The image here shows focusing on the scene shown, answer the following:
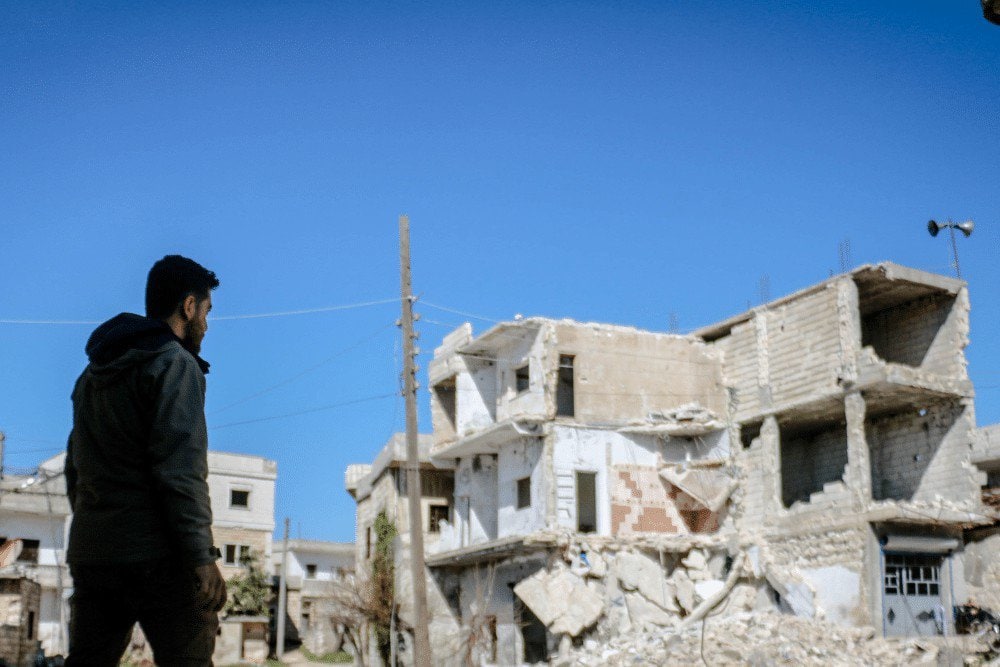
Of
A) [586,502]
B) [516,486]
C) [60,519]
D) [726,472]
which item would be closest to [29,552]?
[60,519]

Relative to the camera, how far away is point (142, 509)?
12.0 feet

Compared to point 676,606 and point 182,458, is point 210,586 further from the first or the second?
point 676,606

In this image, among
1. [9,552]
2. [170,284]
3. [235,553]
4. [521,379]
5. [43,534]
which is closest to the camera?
[170,284]

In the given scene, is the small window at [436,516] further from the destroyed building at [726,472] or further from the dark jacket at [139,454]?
the dark jacket at [139,454]

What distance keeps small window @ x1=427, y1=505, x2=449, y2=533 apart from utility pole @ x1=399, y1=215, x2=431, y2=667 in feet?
47.9

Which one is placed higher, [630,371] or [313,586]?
[630,371]

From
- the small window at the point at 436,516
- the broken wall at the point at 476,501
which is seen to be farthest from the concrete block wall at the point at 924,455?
the small window at the point at 436,516

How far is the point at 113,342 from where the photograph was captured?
3840mm

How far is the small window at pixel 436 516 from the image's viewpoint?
38875 millimetres

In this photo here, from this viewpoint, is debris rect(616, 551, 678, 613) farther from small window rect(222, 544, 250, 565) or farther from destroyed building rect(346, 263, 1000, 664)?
small window rect(222, 544, 250, 565)

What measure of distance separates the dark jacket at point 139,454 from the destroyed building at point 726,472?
25.3 metres

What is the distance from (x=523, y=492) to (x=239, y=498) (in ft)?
68.6

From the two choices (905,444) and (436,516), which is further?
(436,516)

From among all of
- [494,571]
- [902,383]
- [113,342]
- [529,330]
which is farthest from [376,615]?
[113,342]
